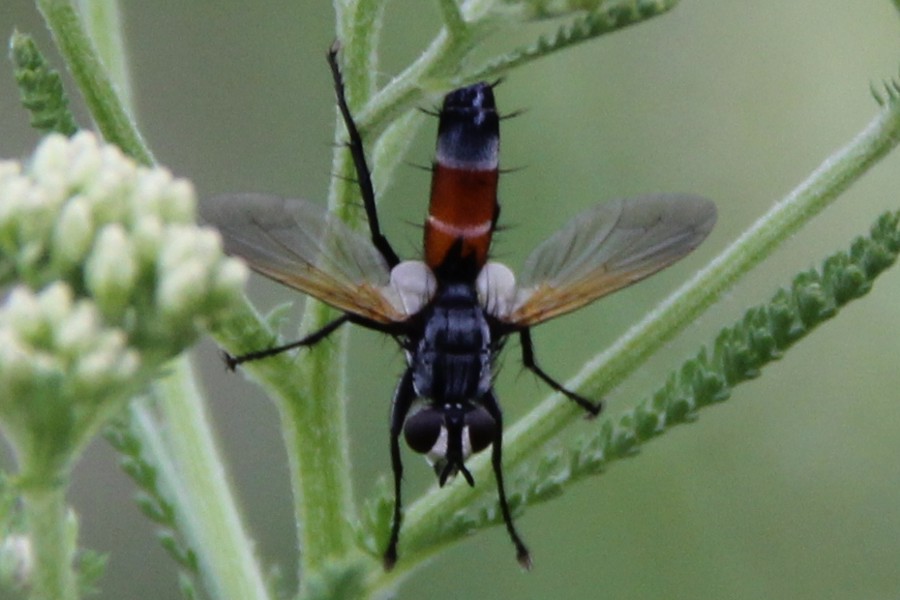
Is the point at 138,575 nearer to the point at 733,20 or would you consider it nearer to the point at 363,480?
the point at 363,480

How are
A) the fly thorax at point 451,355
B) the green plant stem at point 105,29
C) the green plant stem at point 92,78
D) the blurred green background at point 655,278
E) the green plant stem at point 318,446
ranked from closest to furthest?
the green plant stem at point 92,78
the green plant stem at point 318,446
the green plant stem at point 105,29
the fly thorax at point 451,355
the blurred green background at point 655,278

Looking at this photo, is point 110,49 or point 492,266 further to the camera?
point 492,266

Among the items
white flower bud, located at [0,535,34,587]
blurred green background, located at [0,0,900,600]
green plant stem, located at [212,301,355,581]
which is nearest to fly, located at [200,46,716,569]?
green plant stem, located at [212,301,355,581]

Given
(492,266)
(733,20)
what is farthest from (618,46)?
(492,266)

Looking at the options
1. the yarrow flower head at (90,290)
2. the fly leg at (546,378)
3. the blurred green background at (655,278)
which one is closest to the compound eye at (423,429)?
the fly leg at (546,378)

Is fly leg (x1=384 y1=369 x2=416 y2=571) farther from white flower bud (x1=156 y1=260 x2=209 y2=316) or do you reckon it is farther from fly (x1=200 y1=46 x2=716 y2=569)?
white flower bud (x1=156 y1=260 x2=209 y2=316)

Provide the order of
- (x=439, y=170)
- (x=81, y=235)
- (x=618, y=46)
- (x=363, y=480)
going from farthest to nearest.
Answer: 1. (x=618, y=46)
2. (x=363, y=480)
3. (x=439, y=170)
4. (x=81, y=235)

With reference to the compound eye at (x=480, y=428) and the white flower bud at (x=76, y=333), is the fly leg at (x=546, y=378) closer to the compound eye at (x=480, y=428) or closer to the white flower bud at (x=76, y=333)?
the compound eye at (x=480, y=428)
